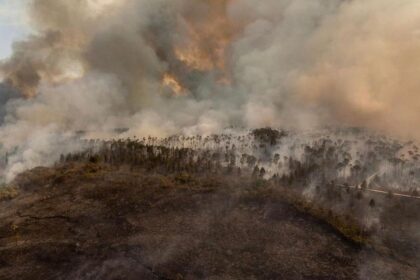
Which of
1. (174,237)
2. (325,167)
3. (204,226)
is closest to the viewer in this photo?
(174,237)

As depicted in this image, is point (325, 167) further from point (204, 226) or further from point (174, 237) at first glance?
point (174, 237)

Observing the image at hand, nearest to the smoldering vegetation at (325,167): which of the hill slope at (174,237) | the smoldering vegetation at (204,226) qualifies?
the smoldering vegetation at (204,226)

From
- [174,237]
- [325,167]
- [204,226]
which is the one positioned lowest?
[174,237]

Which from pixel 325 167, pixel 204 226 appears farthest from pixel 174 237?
pixel 325 167

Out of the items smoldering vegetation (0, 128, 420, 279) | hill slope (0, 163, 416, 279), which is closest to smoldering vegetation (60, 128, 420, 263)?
smoldering vegetation (0, 128, 420, 279)

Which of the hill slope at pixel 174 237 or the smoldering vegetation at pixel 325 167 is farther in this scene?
the smoldering vegetation at pixel 325 167

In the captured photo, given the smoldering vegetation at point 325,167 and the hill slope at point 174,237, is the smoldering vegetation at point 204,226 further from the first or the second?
the smoldering vegetation at point 325,167

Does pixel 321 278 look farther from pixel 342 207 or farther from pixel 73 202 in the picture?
pixel 73 202

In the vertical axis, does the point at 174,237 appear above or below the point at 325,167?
below

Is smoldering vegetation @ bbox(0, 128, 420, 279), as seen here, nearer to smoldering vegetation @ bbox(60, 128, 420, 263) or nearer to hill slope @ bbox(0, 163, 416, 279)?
hill slope @ bbox(0, 163, 416, 279)

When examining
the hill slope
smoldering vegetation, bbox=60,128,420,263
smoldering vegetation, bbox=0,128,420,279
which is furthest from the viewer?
smoldering vegetation, bbox=60,128,420,263

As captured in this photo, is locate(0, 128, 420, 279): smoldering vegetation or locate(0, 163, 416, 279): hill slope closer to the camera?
locate(0, 163, 416, 279): hill slope

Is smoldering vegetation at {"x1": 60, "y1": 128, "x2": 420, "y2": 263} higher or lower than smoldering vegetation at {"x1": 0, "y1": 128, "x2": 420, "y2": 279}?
above

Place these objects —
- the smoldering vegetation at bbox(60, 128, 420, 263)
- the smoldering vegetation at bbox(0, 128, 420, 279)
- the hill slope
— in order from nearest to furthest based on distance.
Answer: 1. the hill slope
2. the smoldering vegetation at bbox(0, 128, 420, 279)
3. the smoldering vegetation at bbox(60, 128, 420, 263)
